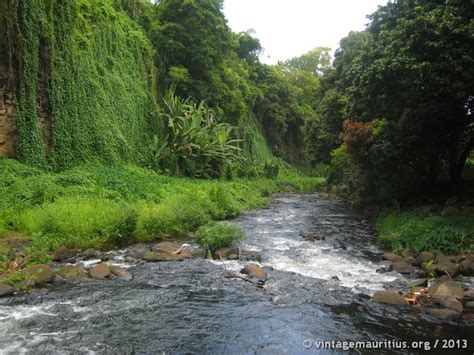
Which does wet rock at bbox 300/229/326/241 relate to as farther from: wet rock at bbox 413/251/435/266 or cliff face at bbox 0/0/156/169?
cliff face at bbox 0/0/156/169

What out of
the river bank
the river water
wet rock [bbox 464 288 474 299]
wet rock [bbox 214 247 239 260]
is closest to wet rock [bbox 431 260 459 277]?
the river water

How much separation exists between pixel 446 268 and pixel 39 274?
31.4ft

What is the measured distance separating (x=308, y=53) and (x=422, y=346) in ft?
233

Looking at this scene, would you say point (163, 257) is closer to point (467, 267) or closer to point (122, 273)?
point (122, 273)

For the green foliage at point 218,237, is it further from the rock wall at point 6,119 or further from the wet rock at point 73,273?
the rock wall at point 6,119

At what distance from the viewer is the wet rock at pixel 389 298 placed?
834 cm

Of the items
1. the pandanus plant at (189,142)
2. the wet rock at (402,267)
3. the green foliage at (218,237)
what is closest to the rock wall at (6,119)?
the green foliage at (218,237)

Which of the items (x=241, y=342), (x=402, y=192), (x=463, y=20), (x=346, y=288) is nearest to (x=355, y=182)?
(x=402, y=192)

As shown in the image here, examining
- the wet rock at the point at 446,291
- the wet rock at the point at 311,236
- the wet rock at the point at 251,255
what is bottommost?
the wet rock at the point at 311,236

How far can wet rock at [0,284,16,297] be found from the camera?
814 centimetres

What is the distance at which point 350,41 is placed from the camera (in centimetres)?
3388

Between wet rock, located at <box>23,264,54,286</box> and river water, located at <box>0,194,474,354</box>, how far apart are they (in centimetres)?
45

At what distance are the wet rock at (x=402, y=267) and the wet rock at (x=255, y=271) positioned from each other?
3.49 meters

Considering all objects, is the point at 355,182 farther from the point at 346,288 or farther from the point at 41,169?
the point at 41,169
